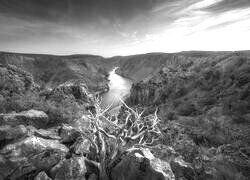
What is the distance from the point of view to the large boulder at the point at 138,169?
4.94 meters

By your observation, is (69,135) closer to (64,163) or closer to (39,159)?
(39,159)

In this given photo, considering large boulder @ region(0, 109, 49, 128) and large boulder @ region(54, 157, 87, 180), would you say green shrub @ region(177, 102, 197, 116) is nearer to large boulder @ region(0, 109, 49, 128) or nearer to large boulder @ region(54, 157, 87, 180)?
large boulder @ region(0, 109, 49, 128)

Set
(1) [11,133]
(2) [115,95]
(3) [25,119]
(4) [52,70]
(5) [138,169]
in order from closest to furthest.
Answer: (5) [138,169] < (1) [11,133] < (3) [25,119] < (2) [115,95] < (4) [52,70]

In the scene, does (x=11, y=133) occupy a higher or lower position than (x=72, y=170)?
higher

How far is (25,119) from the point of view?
26.0ft

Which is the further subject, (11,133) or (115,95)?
(115,95)

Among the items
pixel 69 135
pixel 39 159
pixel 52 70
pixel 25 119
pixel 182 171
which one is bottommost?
pixel 52 70

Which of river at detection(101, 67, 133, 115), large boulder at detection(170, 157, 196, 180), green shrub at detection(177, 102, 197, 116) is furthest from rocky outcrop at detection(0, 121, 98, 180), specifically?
green shrub at detection(177, 102, 197, 116)

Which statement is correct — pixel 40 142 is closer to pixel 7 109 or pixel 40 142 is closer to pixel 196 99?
pixel 7 109

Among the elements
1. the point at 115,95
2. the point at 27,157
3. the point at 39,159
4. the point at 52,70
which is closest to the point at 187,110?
the point at 39,159

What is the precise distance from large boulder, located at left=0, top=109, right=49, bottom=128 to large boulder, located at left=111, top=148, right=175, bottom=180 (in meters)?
5.10

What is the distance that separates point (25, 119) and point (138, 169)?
19.4 ft

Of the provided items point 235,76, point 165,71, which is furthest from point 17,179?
point 165,71

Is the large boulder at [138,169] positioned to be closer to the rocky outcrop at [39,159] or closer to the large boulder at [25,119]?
the rocky outcrop at [39,159]
